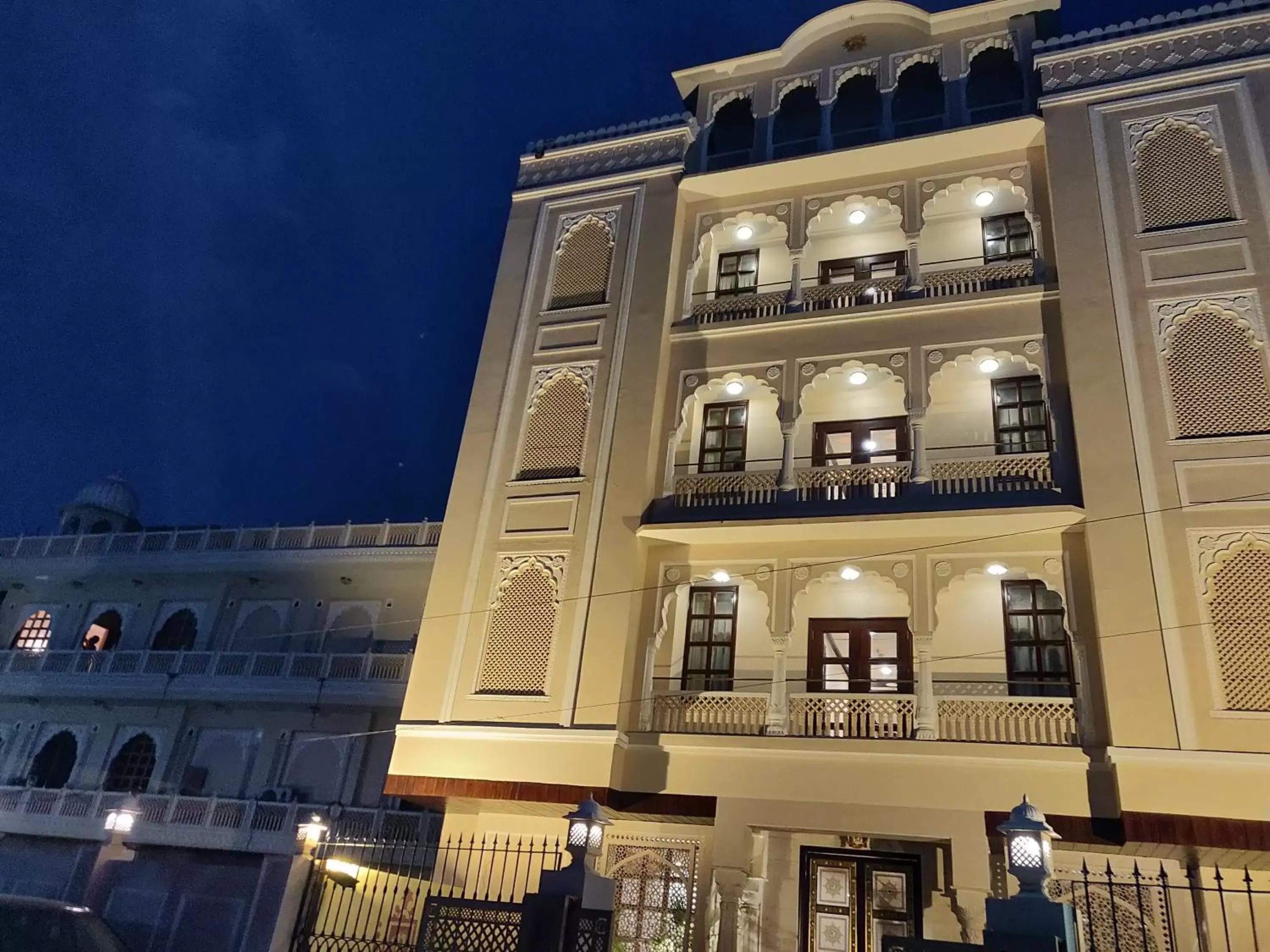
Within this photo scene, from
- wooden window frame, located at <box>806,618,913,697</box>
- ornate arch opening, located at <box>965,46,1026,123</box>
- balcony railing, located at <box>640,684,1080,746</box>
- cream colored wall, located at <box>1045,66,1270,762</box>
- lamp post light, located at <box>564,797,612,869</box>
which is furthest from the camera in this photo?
ornate arch opening, located at <box>965,46,1026,123</box>

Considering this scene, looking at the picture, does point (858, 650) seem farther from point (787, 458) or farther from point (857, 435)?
point (857, 435)

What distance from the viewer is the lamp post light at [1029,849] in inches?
226

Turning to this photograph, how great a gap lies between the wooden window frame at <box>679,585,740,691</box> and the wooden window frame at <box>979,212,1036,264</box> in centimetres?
581

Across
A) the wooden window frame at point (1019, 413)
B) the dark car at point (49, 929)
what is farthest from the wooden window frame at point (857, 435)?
the dark car at point (49, 929)

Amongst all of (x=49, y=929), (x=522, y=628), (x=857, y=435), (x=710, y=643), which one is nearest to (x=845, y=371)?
(x=857, y=435)

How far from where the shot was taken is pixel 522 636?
463 inches

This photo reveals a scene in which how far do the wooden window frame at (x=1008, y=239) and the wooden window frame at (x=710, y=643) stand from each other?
19.1 ft

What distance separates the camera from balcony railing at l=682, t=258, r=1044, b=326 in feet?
38.8

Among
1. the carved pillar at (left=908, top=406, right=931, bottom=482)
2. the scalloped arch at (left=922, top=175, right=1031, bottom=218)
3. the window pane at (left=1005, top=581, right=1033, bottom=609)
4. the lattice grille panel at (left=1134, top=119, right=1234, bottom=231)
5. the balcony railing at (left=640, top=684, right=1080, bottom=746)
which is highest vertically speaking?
the scalloped arch at (left=922, top=175, right=1031, bottom=218)

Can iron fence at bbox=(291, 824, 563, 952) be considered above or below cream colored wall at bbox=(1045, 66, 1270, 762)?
below

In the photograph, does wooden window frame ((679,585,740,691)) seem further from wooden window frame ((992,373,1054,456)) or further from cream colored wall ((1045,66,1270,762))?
cream colored wall ((1045,66,1270,762))

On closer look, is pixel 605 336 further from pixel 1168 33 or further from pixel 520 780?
pixel 1168 33

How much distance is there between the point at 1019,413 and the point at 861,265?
3.50m

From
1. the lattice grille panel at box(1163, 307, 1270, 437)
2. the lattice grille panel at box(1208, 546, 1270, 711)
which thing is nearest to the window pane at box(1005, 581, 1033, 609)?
the lattice grille panel at box(1208, 546, 1270, 711)
